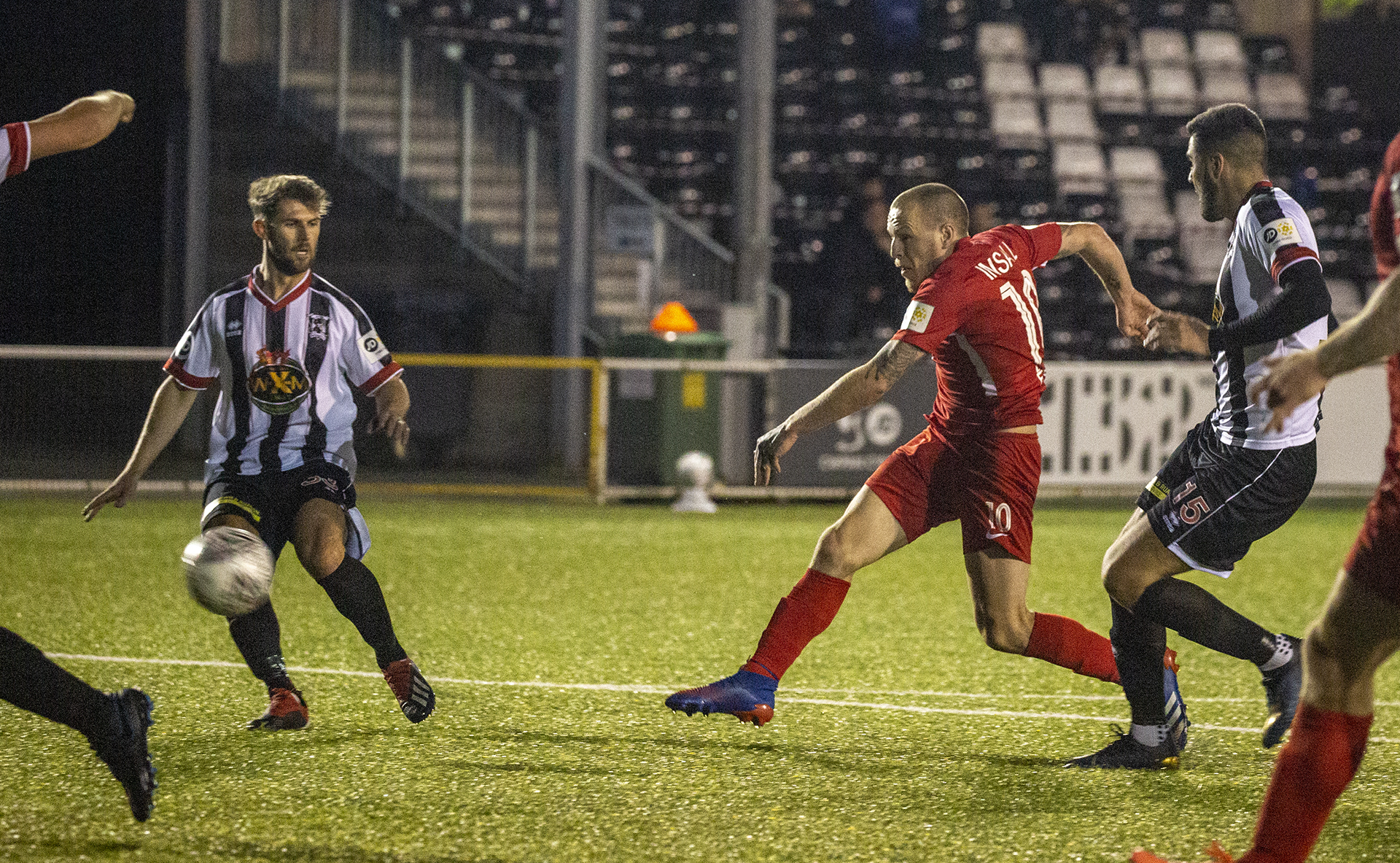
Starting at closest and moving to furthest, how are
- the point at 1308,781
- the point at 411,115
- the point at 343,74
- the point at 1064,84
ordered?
1. the point at 1308,781
2. the point at 343,74
3. the point at 411,115
4. the point at 1064,84

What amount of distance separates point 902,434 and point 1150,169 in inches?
388

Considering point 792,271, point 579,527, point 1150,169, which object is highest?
point 1150,169

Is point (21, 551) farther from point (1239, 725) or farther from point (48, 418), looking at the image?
point (1239, 725)

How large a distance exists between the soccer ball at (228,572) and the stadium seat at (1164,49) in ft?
68.0

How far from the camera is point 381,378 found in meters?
4.90

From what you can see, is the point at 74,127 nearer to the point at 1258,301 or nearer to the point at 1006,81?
the point at 1258,301

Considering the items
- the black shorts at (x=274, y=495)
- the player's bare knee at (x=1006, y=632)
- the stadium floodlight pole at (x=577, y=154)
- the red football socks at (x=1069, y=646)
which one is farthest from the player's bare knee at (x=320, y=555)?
the stadium floodlight pole at (x=577, y=154)

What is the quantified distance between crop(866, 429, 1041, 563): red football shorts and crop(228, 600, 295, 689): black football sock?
2.02 meters

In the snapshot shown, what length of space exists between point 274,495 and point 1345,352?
10.5ft

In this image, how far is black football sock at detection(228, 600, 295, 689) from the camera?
4895mm

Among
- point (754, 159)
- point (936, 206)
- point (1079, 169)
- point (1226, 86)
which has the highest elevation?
point (1226, 86)

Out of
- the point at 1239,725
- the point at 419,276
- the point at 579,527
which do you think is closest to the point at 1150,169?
the point at 419,276

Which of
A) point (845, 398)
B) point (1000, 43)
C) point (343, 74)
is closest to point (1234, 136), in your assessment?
point (845, 398)

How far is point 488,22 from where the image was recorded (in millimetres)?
20016
